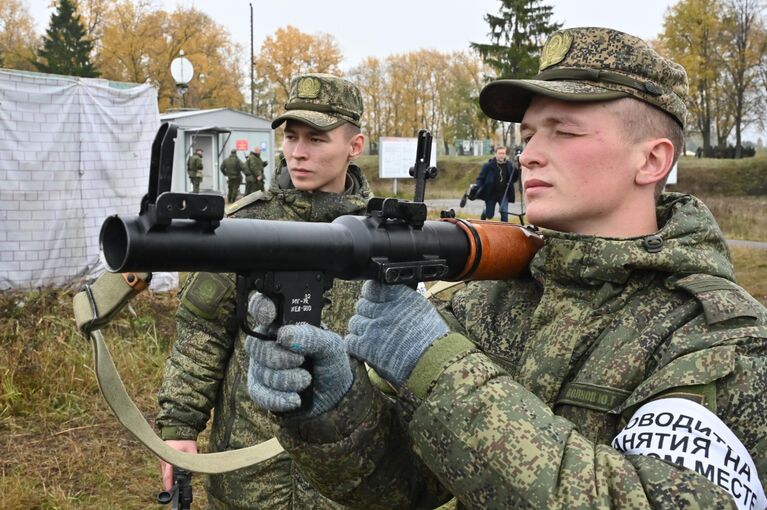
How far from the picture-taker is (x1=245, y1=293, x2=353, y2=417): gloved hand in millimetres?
1489

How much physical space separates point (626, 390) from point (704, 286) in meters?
0.29

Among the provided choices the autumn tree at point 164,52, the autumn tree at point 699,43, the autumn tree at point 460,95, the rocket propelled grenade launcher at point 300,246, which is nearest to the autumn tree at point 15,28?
the autumn tree at point 164,52

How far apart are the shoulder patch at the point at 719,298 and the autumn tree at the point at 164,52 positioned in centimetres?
5506

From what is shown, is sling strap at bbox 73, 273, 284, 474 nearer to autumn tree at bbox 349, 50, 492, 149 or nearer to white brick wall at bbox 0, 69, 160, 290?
white brick wall at bbox 0, 69, 160, 290

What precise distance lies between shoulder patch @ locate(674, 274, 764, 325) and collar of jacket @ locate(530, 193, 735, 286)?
0.11 ft

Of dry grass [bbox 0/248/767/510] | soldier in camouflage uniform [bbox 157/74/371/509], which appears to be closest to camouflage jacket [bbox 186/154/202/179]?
dry grass [bbox 0/248/767/510]

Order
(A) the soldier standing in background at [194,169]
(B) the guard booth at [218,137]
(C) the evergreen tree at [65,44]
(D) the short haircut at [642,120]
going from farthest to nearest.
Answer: (C) the evergreen tree at [65,44] < (B) the guard booth at [218,137] < (A) the soldier standing in background at [194,169] < (D) the short haircut at [642,120]

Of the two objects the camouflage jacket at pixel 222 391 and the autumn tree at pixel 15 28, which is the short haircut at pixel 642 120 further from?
the autumn tree at pixel 15 28

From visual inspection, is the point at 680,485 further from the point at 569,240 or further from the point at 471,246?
the point at 471,246

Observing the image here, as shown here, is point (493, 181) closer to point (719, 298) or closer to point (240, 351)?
point (240, 351)

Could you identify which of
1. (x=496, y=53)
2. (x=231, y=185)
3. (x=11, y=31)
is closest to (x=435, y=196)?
(x=496, y=53)

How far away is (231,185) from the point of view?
22.9 m

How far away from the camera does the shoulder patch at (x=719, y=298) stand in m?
1.51

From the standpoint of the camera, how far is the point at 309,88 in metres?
3.30
